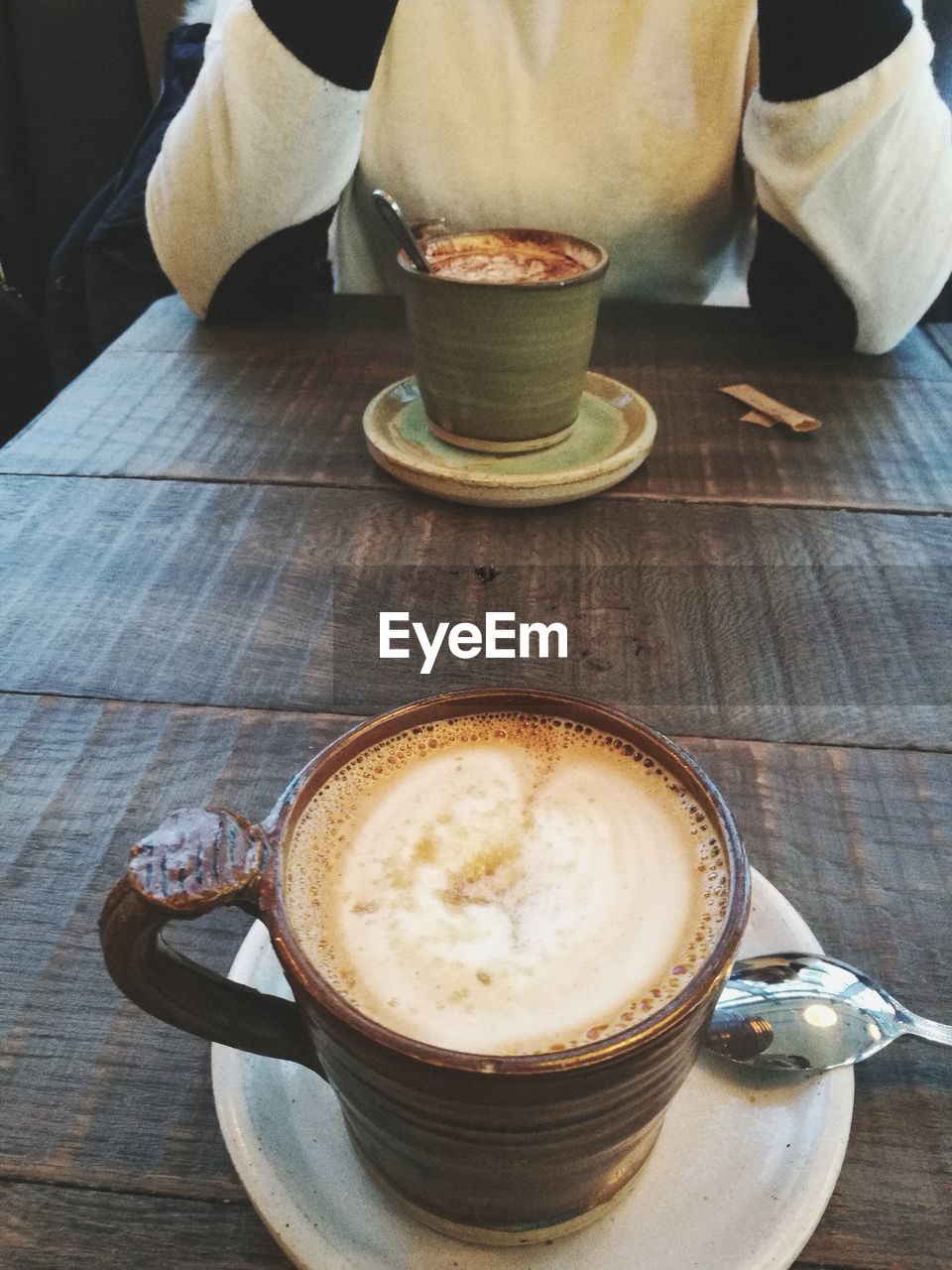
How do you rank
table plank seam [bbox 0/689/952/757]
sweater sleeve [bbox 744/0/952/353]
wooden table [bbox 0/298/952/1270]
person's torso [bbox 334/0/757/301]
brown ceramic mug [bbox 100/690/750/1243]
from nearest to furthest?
1. brown ceramic mug [bbox 100/690/750/1243]
2. wooden table [bbox 0/298/952/1270]
3. table plank seam [bbox 0/689/952/757]
4. sweater sleeve [bbox 744/0/952/353]
5. person's torso [bbox 334/0/757/301]

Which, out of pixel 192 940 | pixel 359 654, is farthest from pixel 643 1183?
pixel 359 654

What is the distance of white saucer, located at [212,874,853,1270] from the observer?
12.9 inches

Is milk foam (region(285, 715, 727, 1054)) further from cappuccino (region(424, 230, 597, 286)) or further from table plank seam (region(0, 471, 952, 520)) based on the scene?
cappuccino (region(424, 230, 597, 286))

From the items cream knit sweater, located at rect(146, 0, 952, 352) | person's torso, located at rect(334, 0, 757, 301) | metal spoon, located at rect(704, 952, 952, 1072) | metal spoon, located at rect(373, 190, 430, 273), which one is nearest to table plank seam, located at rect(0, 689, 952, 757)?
metal spoon, located at rect(704, 952, 952, 1072)

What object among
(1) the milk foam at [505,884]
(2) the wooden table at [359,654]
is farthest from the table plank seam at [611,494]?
(1) the milk foam at [505,884]

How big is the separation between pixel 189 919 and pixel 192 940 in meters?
0.15

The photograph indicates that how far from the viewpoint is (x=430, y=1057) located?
26cm

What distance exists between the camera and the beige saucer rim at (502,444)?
31.5 inches

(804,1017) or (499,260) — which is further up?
(499,260)

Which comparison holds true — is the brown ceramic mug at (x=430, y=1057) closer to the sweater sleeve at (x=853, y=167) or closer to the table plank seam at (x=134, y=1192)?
the table plank seam at (x=134, y=1192)

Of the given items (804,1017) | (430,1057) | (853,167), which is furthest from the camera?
(853,167)

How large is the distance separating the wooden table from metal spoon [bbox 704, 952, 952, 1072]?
0.7 inches

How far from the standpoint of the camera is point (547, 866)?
0.36 metres

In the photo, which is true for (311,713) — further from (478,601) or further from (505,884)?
(505,884)
